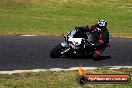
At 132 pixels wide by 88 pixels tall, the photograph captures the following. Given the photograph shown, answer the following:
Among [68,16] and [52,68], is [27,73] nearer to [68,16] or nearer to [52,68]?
[52,68]

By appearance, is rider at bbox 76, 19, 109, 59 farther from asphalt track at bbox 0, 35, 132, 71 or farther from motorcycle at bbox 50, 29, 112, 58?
asphalt track at bbox 0, 35, 132, 71

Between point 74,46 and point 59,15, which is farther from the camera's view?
point 59,15

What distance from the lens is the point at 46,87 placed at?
11836 millimetres

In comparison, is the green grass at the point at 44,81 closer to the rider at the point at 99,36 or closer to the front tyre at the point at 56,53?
the front tyre at the point at 56,53

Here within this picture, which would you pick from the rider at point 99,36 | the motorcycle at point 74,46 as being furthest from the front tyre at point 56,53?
the rider at point 99,36

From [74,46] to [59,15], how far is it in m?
16.5

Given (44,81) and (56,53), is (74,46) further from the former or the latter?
(44,81)

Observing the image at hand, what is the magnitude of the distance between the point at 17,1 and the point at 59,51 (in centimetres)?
2135

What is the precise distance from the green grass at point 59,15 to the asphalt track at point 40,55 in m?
2.90

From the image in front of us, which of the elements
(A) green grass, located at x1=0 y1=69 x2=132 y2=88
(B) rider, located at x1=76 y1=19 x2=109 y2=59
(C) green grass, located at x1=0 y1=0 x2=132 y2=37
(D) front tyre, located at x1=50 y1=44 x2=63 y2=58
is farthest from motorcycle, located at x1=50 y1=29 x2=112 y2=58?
(C) green grass, located at x1=0 y1=0 x2=132 y2=37

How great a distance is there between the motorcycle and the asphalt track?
1.05 ft

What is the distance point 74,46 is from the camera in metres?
17.8

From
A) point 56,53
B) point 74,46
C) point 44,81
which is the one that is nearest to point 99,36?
point 74,46

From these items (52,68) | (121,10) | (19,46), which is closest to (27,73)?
(52,68)
